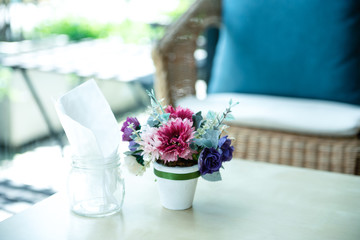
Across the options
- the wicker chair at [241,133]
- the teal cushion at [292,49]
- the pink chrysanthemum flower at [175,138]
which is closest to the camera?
the pink chrysanthemum flower at [175,138]

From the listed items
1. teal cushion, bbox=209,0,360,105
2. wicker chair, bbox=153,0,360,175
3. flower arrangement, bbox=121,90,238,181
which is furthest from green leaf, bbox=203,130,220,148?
teal cushion, bbox=209,0,360,105

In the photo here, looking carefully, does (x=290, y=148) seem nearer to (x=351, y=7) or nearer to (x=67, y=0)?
(x=351, y=7)

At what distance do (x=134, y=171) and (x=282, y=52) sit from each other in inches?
47.2

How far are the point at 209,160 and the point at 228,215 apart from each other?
0.49 ft

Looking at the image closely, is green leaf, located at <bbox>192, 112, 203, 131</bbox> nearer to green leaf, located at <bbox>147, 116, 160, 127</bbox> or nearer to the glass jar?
green leaf, located at <bbox>147, 116, 160, 127</bbox>

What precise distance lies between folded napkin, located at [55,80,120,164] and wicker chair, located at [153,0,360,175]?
84 cm

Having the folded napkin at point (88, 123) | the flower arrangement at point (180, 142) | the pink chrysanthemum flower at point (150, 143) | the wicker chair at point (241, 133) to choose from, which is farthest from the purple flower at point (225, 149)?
the wicker chair at point (241, 133)

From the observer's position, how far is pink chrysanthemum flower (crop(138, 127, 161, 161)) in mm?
907

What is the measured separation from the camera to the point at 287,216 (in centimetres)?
98

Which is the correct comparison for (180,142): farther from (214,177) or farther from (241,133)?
(241,133)

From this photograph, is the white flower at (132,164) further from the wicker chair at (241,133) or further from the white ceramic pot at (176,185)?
the wicker chair at (241,133)

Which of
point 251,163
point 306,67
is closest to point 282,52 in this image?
point 306,67

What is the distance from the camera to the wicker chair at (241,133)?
1.63 meters

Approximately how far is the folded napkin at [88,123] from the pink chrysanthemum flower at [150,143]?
8 centimetres
